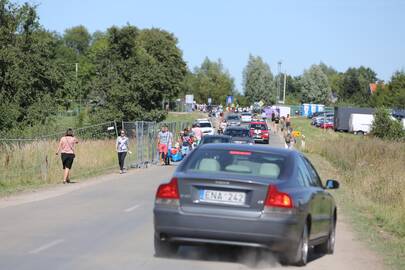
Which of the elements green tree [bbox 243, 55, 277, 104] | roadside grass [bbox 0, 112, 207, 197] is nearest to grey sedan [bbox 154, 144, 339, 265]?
roadside grass [bbox 0, 112, 207, 197]

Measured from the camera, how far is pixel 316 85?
16762cm

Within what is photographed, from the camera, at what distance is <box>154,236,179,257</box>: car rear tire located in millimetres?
10062

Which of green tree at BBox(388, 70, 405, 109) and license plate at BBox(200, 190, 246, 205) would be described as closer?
license plate at BBox(200, 190, 246, 205)

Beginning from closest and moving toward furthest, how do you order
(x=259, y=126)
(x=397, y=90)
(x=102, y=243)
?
(x=102, y=243)
(x=259, y=126)
(x=397, y=90)

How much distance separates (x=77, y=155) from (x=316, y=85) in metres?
140

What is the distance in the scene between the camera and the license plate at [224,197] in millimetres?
9359

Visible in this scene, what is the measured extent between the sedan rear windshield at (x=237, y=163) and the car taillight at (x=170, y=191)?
15.8 inches

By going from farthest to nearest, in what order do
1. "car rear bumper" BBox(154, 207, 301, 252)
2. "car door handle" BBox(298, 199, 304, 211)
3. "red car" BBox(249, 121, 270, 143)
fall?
1. "red car" BBox(249, 121, 270, 143)
2. "car door handle" BBox(298, 199, 304, 211)
3. "car rear bumper" BBox(154, 207, 301, 252)

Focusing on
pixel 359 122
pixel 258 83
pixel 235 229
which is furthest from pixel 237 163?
pixel 258 83

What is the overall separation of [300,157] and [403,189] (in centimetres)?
1318

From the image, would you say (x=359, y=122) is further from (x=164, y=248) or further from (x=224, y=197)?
(x=224, y=197)

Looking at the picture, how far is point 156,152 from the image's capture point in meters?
37.5

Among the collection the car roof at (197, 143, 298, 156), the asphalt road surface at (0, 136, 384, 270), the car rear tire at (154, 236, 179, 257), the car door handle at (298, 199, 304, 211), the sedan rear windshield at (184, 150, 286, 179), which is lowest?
the asphalt road surface at (0, 136, 384, 270)

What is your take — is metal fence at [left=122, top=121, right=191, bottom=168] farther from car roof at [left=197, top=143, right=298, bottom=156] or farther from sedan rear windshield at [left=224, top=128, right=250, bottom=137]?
car roof at [left=197, top=143, right=298, bottom=156]
